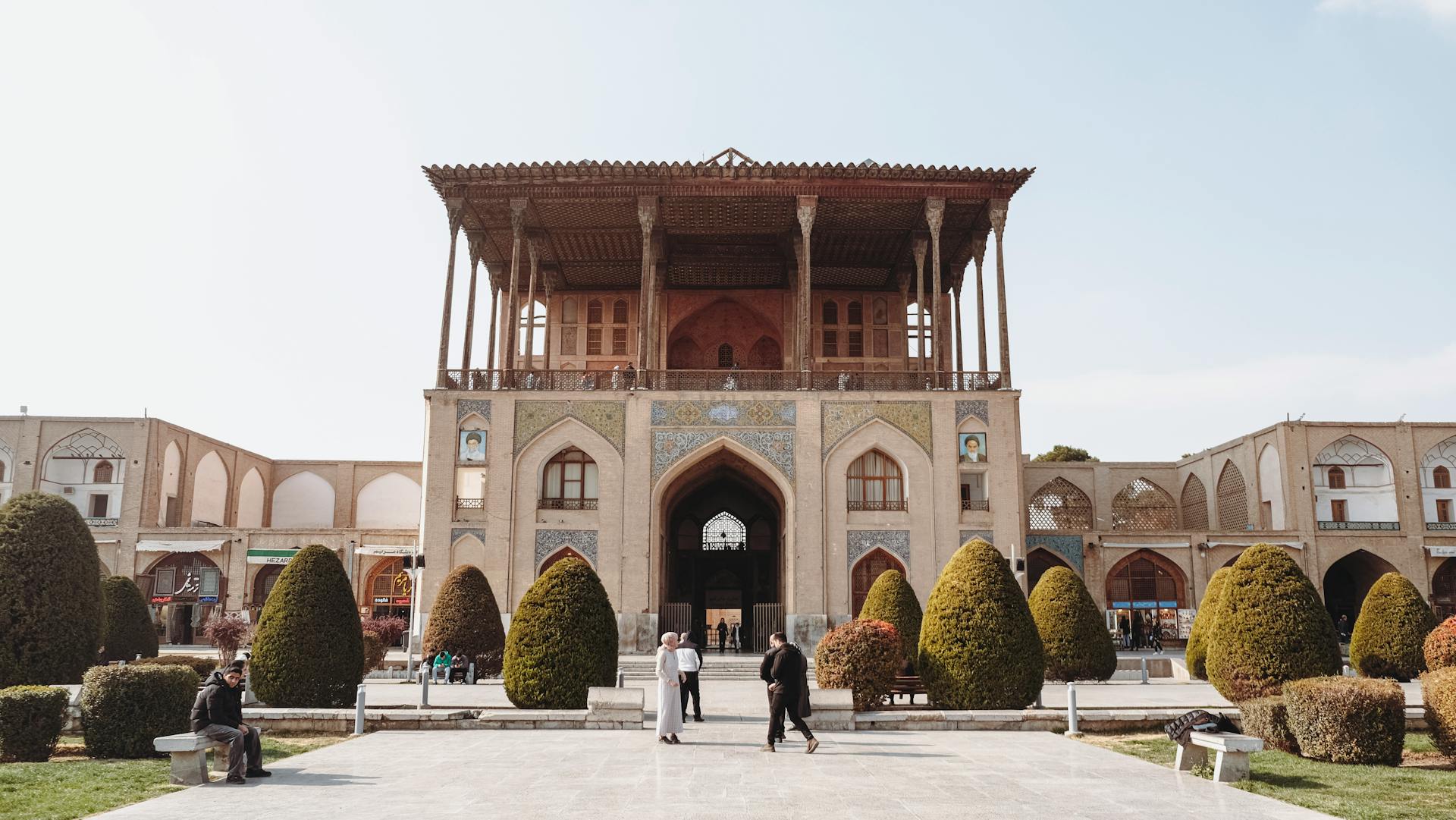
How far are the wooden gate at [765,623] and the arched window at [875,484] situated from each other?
3136 mm

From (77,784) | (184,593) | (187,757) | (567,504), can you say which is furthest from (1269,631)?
(184,593)

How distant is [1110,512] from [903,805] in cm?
2994

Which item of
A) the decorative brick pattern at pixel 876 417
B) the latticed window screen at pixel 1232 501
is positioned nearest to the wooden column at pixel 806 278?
the decorative brick pattern at pixel 876 417

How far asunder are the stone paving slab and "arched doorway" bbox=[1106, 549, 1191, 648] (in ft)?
69.6

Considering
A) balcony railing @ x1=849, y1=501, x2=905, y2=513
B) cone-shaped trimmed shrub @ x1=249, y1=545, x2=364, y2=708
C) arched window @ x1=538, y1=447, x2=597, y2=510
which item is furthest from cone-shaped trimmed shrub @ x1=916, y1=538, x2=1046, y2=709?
arched window @ x1=538, y1=447, x2=597, y2=510

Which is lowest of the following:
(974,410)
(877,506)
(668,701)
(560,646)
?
(668,701)

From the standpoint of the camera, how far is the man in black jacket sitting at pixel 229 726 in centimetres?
914

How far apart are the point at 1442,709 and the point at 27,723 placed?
13.0 meters

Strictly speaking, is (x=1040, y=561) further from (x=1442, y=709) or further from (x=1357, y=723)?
(x=1357, y=723)

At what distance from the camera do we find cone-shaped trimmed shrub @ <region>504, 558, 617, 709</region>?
13.4 meters

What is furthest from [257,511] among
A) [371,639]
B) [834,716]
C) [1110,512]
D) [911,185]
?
[834,716]

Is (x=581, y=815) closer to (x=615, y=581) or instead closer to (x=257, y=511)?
(x=615, y=581)

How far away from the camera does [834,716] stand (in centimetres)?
1267

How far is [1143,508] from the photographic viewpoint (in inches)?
1459
